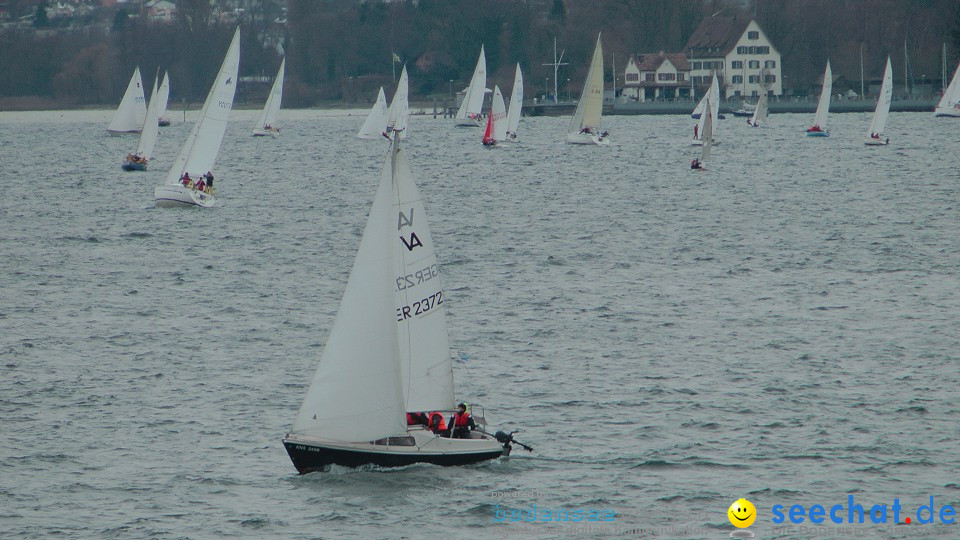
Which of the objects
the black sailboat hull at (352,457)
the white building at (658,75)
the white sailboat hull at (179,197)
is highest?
the white building at (658,75)

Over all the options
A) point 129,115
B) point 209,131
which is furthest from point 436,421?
point 129,115

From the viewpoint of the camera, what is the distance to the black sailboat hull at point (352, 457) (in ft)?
87.0

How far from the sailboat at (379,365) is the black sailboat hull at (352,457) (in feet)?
0.06

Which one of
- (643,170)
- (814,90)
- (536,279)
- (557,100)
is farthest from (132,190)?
(814,90)

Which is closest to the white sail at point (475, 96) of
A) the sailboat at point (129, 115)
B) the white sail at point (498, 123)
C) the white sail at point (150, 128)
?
the white sail at point (498, 123)

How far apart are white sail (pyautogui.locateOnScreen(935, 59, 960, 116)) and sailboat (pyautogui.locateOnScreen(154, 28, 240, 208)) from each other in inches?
3918

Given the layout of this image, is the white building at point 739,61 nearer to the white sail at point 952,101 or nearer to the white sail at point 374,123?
the white sail at point 952,101

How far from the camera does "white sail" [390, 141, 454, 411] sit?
2612cm


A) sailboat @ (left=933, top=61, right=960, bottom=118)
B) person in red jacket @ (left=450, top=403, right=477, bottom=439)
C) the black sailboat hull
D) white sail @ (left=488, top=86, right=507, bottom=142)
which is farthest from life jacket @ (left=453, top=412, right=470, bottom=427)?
sailboat @ (left=933, top=61, right=960, bottom=118)

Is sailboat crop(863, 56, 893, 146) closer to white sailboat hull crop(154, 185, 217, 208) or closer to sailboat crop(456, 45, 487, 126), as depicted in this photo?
sailboat crop(456, 45, 487, 126)

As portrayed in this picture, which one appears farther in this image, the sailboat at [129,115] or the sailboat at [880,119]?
the sailboat at [129,115]

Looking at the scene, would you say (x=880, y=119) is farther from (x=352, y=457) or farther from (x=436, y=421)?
(x=352, y=457)

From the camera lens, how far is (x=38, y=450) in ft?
95.0

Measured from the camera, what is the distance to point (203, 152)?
67062 millimetres
